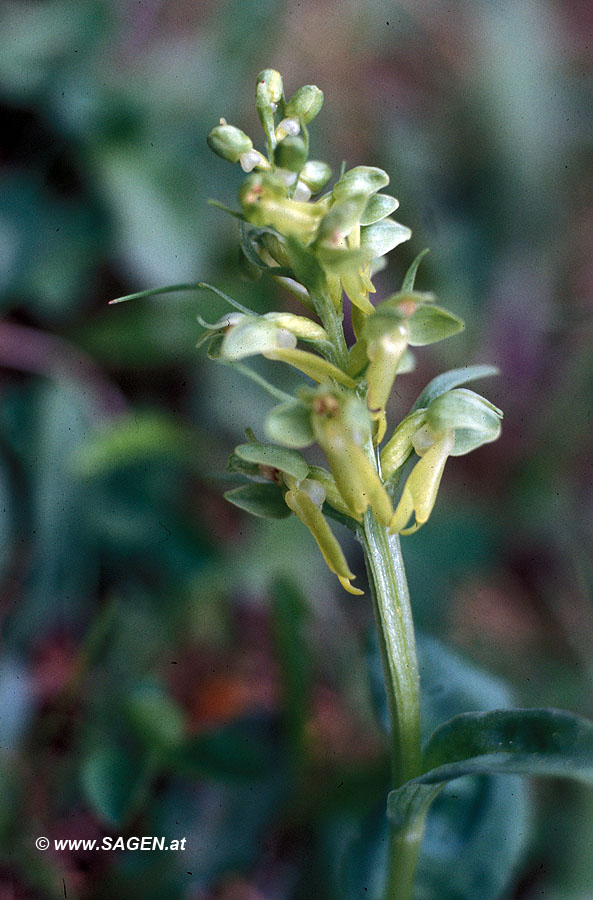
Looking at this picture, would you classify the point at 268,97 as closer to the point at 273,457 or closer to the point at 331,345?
the point at 331,345

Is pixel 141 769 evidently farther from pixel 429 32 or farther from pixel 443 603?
pixel 429 32

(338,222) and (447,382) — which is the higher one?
(338,222)

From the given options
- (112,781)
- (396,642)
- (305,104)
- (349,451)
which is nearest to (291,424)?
(349,451)

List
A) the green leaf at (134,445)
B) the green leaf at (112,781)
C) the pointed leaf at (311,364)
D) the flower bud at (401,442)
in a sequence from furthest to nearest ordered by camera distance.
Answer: the green leaf at (134,445), the green leaf at (112,781), the flower bud at (401,442), the pointed leaf at (311,364)

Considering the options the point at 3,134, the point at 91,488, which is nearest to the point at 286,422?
the point at 91,488

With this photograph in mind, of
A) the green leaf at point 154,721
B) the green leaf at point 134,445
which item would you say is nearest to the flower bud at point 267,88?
the green leaf at point 134,445

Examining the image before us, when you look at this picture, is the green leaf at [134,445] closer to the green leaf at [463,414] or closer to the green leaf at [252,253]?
the green leaf at [252,253]
